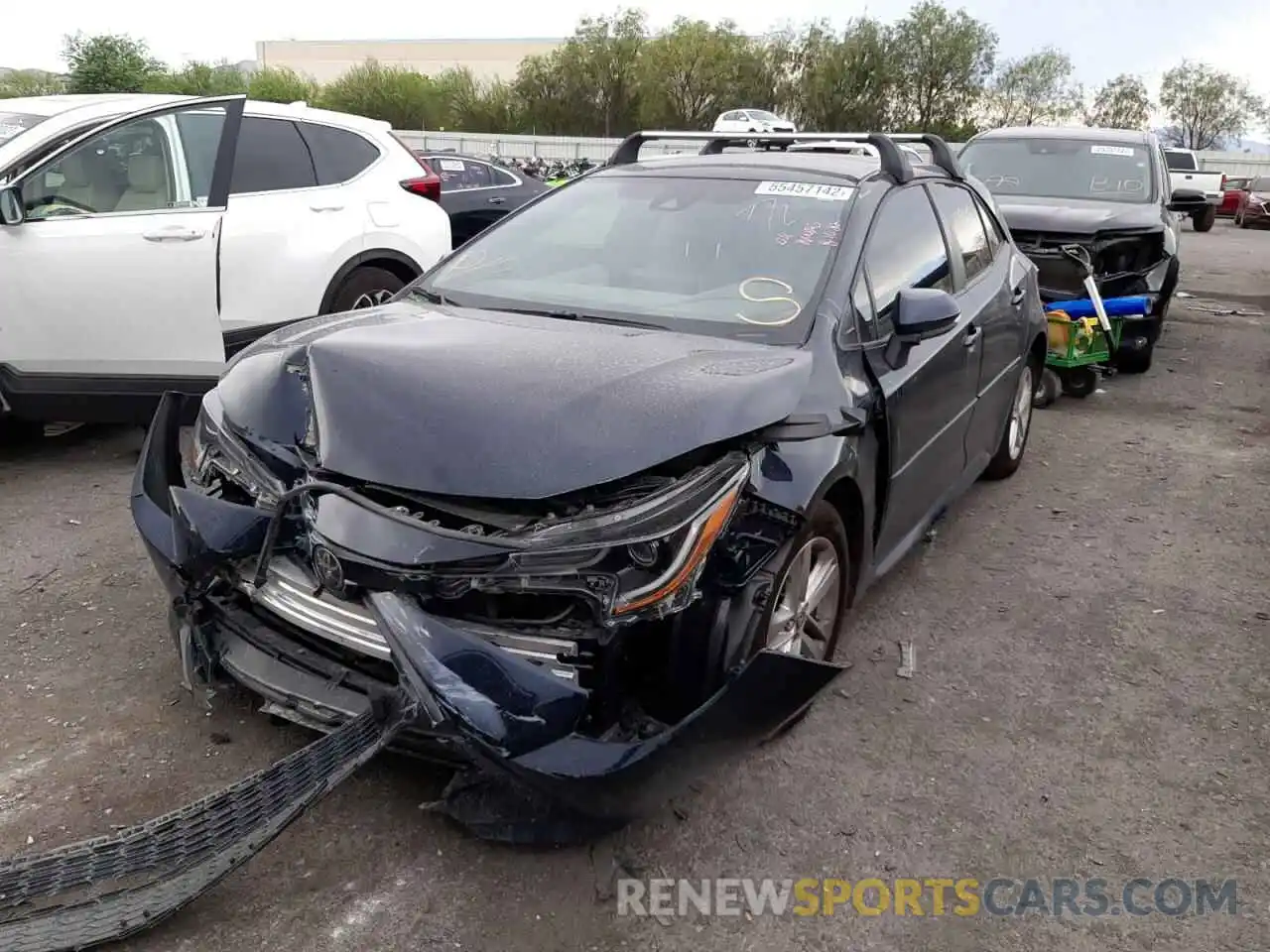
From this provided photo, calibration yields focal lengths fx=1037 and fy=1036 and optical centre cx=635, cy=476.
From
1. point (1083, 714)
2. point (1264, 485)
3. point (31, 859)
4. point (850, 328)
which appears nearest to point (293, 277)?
point (850, 328)

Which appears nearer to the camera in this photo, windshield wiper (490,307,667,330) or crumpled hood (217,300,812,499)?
crumpled hood (217,300,812,499)

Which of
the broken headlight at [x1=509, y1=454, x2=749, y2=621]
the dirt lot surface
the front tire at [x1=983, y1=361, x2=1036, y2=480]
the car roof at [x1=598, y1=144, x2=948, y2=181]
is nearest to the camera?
the broken headlight at [x1=509, y1=454, x2=749, y2=621]

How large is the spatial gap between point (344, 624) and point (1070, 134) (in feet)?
29.3

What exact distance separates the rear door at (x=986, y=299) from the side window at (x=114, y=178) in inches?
149

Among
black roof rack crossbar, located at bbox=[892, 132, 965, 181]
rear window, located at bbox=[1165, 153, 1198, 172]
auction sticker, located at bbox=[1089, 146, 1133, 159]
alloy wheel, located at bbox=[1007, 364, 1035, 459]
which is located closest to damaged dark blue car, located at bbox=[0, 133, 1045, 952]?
black roof rack crossbar, located at bbox=[892, 132, 965, 181]

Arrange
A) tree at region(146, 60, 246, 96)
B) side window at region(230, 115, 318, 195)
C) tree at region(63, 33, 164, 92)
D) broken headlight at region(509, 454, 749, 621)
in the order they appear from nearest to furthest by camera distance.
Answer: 1. broken headlight at region(509, 454, 749, 621)
2. side window at region(230, 115, 318, 195)
3. tree at region(63, 33, 164, 92)
4. tree at region(146, 60, 246, 96)

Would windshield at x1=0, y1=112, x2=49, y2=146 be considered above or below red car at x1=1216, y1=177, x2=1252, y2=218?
above

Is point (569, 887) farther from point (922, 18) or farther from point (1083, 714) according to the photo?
point (922, 18)

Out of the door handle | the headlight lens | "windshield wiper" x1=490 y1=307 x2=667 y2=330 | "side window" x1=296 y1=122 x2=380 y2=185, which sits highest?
"side window" x1=296 y1=122 x2=380 y2=185

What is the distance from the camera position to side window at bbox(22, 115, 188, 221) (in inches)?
197

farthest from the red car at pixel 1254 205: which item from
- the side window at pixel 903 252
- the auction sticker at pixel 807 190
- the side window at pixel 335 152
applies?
the auction sticker at pixel 807 190

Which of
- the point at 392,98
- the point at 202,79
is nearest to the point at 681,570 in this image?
the point at 202,79

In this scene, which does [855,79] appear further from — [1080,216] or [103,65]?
[1080,216]

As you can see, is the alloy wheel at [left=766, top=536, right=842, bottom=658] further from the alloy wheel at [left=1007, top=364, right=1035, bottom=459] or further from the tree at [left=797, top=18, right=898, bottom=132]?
the tree at [left=797, top=18, right=898, bottom=132]
